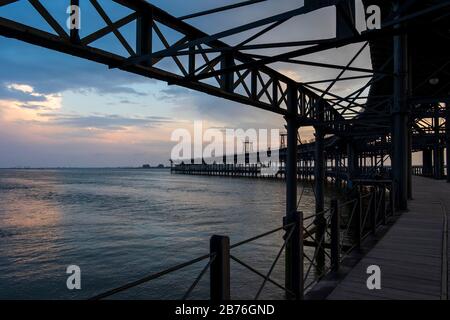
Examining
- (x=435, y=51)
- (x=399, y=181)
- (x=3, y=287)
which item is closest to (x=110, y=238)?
(x=3, y=287)

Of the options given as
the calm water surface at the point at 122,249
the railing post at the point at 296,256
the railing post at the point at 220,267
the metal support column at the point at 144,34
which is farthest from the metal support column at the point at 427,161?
the railing post at the point at 220,267

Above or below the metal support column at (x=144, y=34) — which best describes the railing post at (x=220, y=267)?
below

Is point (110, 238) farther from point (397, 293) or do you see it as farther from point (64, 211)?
point (397, 293)

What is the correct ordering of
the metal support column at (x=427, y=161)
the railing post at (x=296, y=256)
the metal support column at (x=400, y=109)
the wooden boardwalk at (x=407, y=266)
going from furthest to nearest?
the metal support column at (x=427, y=161) → the metal support column at (x=400, y=109) → the railing post at (x=296, y=256) → the wooden boardwalk at (x=407, y=266)

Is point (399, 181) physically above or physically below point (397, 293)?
above

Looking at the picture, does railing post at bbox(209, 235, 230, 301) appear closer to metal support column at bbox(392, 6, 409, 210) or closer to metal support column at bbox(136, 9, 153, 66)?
metal support column at bbox(136, 9, 153, 66)

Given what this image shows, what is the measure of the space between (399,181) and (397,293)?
10645 mm

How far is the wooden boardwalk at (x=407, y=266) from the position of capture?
550 cm

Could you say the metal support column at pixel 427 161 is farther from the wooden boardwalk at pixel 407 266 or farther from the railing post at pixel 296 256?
the railing post at pixel 296 256

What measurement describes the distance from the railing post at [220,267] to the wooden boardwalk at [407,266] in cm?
235

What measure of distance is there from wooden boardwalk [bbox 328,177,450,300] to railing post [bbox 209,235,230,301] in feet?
7.71

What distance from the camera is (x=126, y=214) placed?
35.6 meters

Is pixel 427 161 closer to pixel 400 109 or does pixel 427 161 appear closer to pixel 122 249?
pixel 400 109
